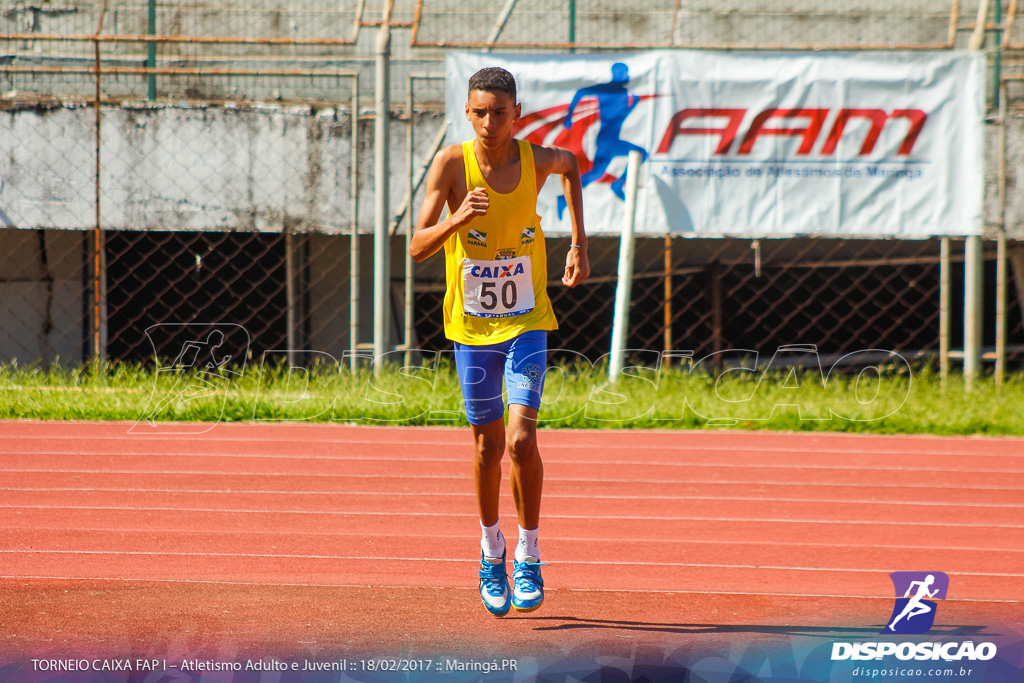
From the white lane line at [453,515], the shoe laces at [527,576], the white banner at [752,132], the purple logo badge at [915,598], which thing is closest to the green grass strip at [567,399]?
the white banner at [752,132]

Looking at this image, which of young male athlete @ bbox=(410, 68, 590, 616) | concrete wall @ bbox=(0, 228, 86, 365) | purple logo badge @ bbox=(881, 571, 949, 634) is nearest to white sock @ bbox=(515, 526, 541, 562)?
young male athlete @ bbox=(410, 68, 590, 616)

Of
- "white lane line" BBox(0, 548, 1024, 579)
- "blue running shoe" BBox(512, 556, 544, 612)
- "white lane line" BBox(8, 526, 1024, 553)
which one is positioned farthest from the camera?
"white lane line" BBox(8, 526, 1024, 553)

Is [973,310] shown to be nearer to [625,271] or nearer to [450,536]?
[625,271]

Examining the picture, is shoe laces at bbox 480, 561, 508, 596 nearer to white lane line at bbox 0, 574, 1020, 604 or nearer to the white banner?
white lane line at bbox 0, 574, 1020, 604

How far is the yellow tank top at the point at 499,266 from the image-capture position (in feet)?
11.5

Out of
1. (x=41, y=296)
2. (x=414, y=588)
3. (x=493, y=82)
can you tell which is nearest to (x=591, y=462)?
(x=414, y=588)

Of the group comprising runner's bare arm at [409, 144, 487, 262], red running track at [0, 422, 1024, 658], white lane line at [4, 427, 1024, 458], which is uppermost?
runner's bare arm at [409, 144, 487, 262]

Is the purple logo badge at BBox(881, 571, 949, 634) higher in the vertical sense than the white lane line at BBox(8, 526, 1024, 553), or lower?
lower

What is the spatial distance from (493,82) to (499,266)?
618mm

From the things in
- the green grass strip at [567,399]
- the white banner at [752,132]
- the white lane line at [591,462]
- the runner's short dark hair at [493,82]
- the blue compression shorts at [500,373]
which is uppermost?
the white banner at [752,132]

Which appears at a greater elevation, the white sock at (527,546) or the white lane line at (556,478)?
the white sock at (527,546)

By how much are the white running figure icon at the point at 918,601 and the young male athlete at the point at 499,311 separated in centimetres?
129

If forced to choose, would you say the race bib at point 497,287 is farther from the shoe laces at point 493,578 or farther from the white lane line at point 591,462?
the white lane line at point 591,462

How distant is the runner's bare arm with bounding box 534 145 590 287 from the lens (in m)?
3.64
